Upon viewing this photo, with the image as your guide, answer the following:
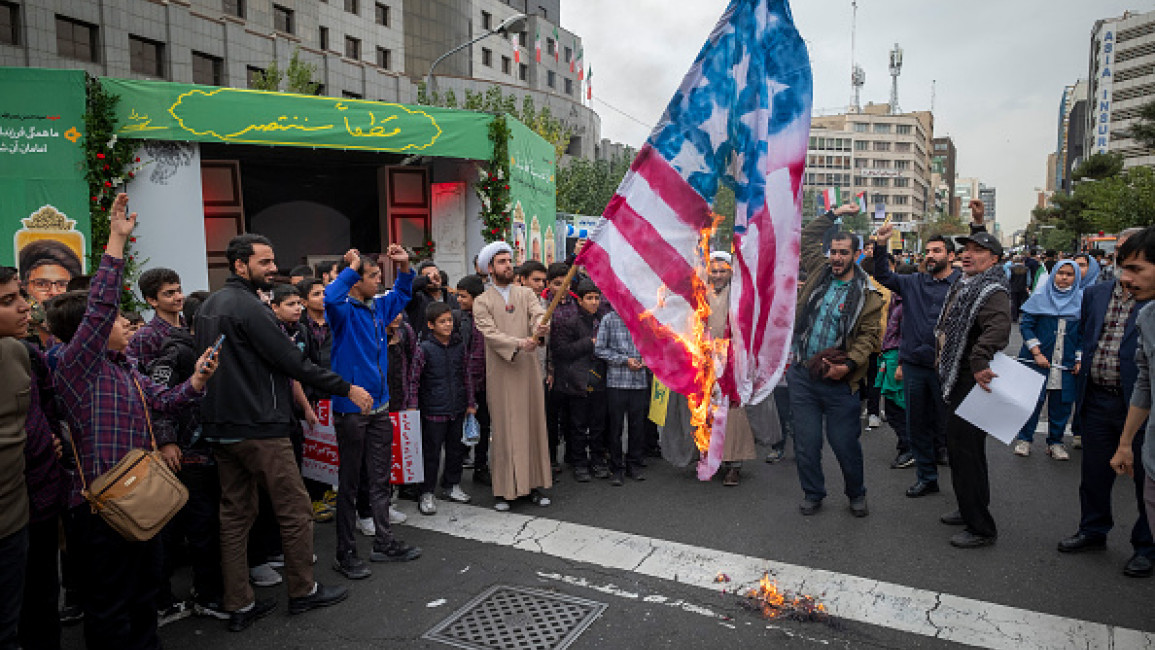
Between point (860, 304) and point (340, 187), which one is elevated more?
point (340, 187)

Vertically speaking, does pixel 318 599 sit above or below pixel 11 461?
below

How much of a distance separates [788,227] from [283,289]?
3.37 m

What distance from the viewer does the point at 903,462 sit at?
264 inches

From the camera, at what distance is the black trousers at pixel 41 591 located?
10.4 ft

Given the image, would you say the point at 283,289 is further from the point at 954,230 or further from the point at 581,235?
the point at 954,230

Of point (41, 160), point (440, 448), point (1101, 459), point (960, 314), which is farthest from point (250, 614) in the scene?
point (41, 160)

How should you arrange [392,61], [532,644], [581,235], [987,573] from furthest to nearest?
[392,61]
[581,235]
[987,573]
[532,644]

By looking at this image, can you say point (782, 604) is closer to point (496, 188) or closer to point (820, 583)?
point (820, 583)

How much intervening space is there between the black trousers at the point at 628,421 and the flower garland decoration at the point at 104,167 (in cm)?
657

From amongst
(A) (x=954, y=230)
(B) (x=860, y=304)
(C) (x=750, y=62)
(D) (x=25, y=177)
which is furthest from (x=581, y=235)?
(A) (x=954, y=230)

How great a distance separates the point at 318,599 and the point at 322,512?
1626 mm

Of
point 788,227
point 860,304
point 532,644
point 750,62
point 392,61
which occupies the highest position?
point 392,61

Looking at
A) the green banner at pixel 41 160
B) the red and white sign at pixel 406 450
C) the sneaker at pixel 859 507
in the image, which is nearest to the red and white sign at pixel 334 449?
the red and white sign at pixel 406 450

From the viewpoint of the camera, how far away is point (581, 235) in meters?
18.8
